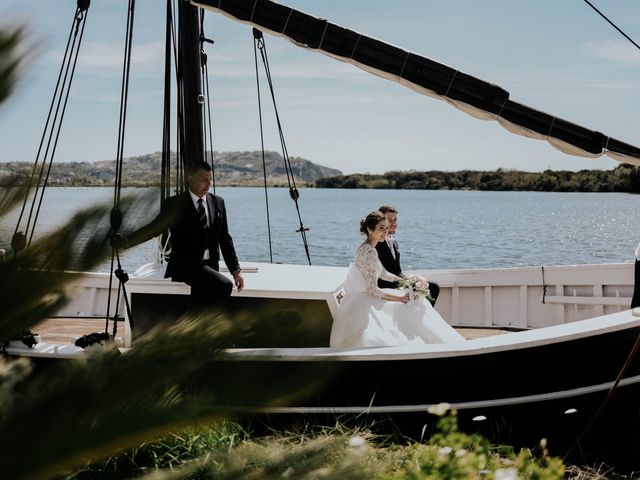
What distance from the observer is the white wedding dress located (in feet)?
20.3

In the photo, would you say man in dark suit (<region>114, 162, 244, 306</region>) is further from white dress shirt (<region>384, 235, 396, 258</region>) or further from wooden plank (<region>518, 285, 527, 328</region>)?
wooden plank (<region>518, 285, 527, 328</region>)

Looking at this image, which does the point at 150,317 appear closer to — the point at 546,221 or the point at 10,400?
the point at 10,400

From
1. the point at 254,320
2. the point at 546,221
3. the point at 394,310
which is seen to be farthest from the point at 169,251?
the point at 546,221

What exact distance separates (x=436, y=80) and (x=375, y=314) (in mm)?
1941

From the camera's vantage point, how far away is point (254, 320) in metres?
1.81

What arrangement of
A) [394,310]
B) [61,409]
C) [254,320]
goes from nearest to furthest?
[61,409]
[254,320]
[394,310]

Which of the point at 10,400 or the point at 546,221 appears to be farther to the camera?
the point at 546,221

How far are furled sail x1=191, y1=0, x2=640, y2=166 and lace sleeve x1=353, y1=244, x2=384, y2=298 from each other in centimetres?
142

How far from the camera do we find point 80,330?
26.4 feet

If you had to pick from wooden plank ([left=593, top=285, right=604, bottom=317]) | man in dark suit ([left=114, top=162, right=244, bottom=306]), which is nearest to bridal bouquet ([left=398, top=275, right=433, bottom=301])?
man in dark suit ([left=114, top=162, right=244, bottom=306])

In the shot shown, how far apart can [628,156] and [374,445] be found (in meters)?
2.86

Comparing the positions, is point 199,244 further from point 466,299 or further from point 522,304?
point 522,304

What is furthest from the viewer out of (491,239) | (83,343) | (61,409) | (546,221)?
(546,221)

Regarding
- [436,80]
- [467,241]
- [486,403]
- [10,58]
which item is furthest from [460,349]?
[467,241]
